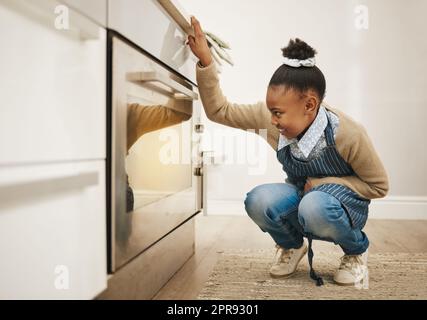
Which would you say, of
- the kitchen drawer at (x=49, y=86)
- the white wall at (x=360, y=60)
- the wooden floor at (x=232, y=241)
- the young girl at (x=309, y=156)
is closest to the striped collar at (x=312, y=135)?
the young girl at (x=309, y=156)

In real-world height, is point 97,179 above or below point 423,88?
below

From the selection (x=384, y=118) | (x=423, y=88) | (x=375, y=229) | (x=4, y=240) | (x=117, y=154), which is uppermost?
(x=423, y=88)

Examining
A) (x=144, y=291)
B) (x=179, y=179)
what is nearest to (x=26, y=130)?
(x=144, y=291)

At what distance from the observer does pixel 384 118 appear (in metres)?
2.72

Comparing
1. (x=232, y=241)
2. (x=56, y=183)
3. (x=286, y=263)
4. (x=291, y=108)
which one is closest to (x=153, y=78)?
(x=56, y=183)

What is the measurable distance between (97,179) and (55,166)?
0.43ft

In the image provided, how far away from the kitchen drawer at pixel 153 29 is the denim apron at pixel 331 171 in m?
0.40

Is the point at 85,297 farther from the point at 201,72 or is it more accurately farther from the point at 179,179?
the point at 201,72

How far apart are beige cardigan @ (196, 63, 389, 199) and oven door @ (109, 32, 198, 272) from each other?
0.07 m

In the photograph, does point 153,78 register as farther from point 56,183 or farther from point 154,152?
point 56,183

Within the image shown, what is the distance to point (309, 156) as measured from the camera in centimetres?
136

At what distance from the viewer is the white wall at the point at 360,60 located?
8.83ft

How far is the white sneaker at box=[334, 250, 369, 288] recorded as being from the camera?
1327 millimetres

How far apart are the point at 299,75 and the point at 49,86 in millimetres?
805
